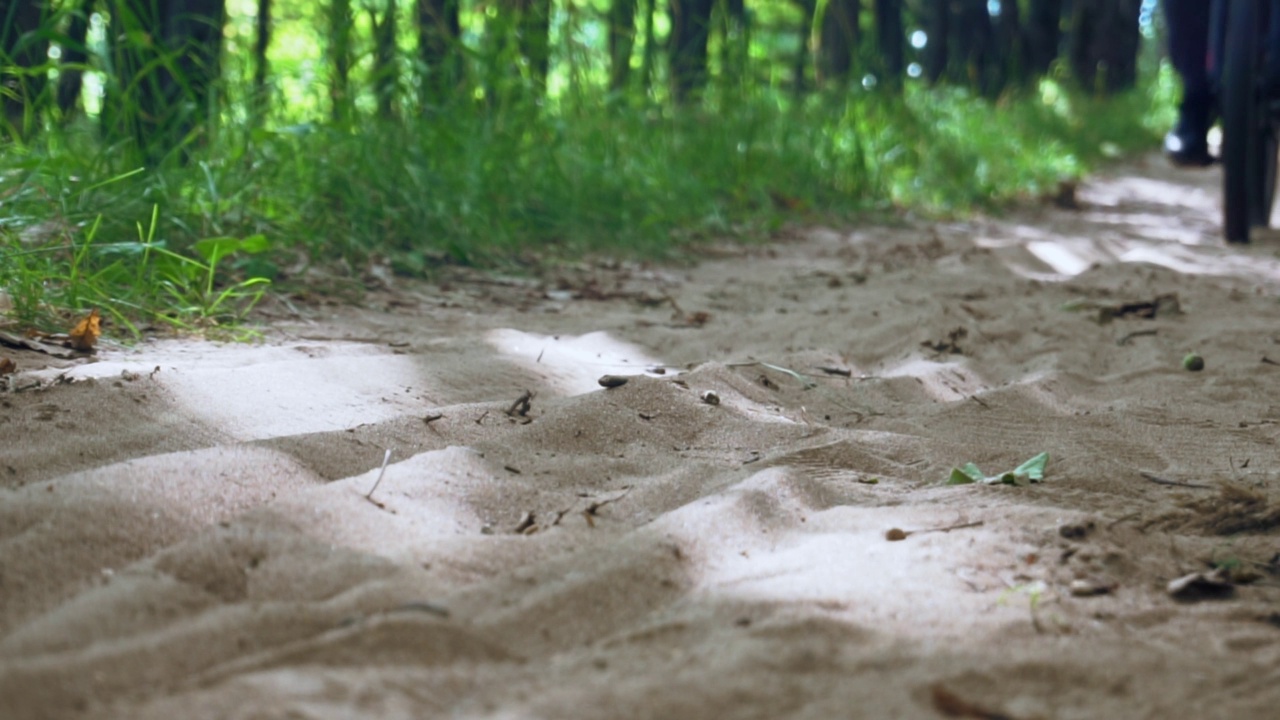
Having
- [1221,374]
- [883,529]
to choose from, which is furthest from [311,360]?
[1221,374]

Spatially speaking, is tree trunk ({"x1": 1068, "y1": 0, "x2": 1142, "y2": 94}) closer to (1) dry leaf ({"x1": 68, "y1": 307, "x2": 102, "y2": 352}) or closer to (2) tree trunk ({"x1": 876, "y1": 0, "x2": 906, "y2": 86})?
(2) tree trunk ({"x1": 876, "y1": 0, "x2": 906, "y2": 86})

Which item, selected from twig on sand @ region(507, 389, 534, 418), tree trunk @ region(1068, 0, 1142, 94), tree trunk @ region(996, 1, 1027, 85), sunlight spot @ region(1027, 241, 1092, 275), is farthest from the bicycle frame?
tree trunk @ region(1068, 0, 1142, 94)

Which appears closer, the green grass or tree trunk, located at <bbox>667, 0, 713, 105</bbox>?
the green grass

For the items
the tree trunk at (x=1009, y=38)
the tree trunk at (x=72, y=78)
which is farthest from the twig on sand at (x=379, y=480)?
the tree trunk at (x=1009, y=38)

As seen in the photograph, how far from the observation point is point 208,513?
131 centimetres

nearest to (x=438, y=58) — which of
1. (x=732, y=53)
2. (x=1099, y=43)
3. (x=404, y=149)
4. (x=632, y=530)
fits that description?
(x=404, y=149)

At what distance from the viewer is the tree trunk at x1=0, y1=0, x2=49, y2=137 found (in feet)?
8.80

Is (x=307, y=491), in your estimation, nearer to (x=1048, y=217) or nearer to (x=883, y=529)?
(x=883, y=529)

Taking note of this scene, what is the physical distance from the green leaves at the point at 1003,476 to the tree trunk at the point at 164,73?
2.10 meters

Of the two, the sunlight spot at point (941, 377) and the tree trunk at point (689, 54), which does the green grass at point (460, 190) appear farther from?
the sunlight spot at point (941, 377)

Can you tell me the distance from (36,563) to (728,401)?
115cm

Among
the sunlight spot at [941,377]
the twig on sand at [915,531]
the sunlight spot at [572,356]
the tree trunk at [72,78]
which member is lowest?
the sunlight spot at [941,377]

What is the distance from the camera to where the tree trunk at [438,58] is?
159 inches

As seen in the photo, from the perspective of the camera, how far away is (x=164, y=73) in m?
3.48
